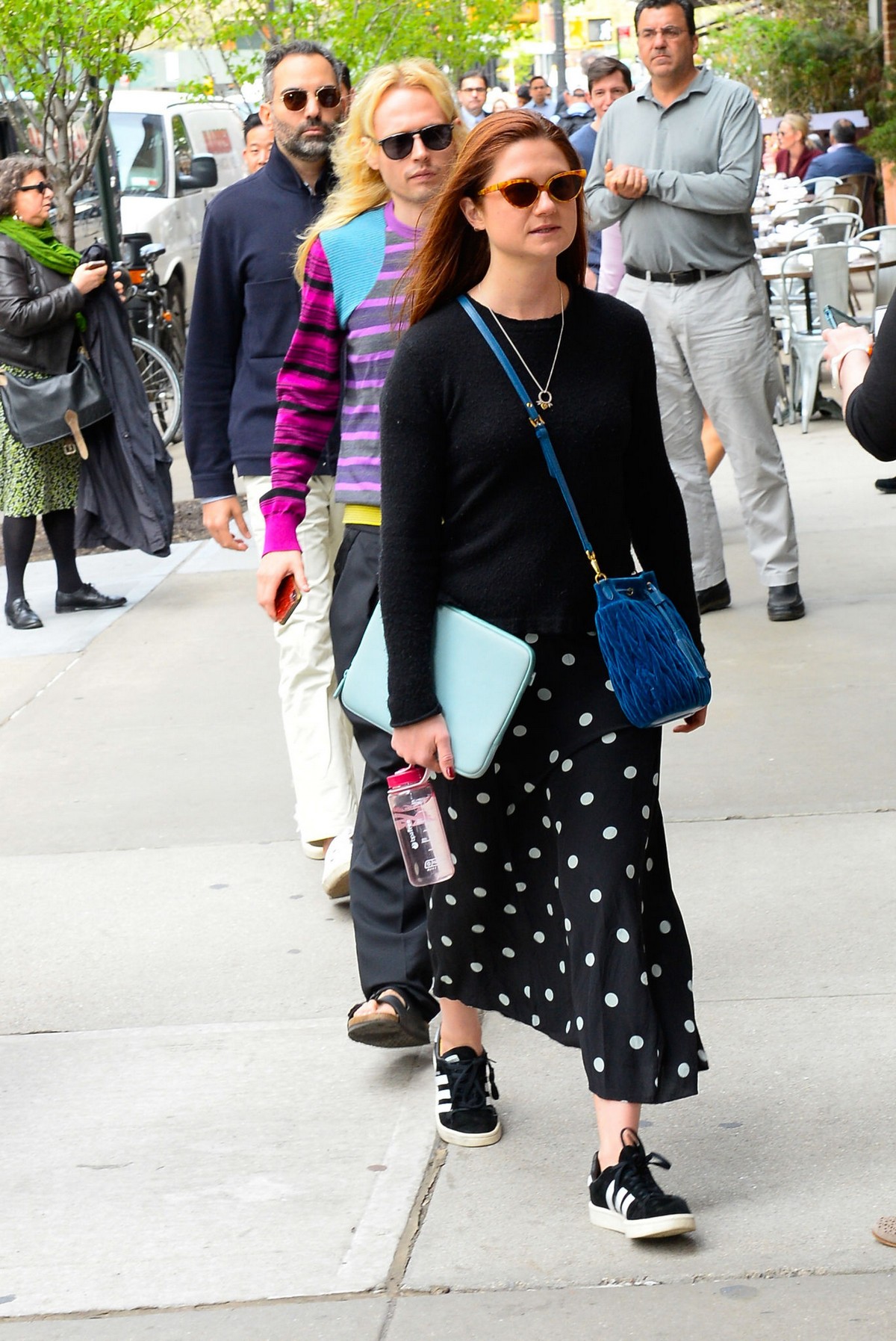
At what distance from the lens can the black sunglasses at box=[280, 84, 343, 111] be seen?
4340 millimetres

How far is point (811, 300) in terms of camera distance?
1074cm

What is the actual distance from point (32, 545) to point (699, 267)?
3302 mm

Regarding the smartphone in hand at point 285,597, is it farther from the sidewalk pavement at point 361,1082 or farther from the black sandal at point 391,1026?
the sidewalk pavement at point 361,1082

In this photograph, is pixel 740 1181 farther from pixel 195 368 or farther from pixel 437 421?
pixel 195 368

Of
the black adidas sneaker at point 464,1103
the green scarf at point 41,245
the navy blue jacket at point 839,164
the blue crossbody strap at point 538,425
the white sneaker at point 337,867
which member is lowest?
the white sneaker at point 337,867

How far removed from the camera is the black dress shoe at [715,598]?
23.0 ft

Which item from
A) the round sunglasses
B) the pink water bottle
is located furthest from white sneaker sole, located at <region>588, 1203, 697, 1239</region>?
the round sunglasses

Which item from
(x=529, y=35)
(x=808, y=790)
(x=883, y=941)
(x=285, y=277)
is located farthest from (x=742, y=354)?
(x=529, y=35)

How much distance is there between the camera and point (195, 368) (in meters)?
4.59

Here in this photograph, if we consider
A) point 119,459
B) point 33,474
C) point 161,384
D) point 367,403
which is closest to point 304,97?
point 367,403

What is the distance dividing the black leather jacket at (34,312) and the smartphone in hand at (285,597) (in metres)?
4.44

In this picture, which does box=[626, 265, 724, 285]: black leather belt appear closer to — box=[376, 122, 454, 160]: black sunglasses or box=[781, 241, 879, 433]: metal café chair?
box=[376, 122, 454, 160]: black sunglasses

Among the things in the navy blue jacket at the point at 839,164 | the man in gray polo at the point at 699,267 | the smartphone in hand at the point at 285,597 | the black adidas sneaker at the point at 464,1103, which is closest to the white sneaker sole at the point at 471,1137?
the black adidas sneaker at the point at 464,1103

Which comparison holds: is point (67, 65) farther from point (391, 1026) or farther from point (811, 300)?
point (391, 1026)
